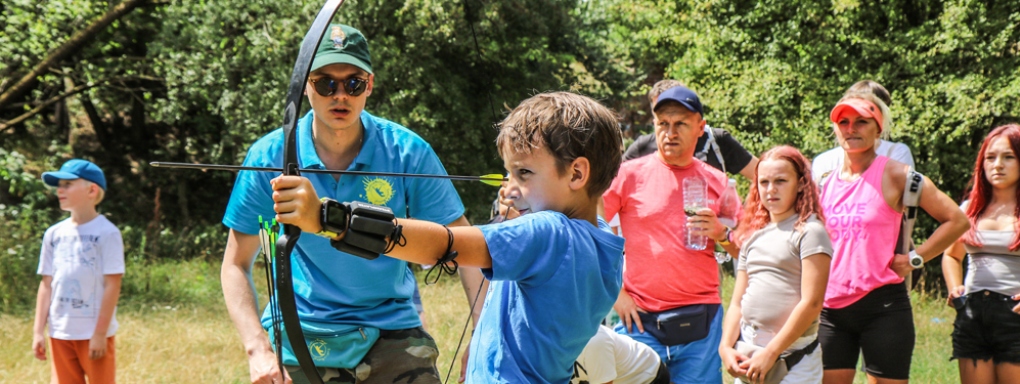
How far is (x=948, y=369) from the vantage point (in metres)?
7.43

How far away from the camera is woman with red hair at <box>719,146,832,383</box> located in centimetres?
412

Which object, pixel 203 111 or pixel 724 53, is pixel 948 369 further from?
pixel 203 111

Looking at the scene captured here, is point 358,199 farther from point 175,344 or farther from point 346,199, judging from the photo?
point 175,344

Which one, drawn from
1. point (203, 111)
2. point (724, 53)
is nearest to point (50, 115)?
point (203, 111)

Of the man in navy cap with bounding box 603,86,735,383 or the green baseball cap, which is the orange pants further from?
the green baseball cap

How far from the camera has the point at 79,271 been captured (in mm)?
5676

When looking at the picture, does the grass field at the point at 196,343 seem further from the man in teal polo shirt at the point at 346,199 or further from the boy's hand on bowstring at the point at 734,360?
the man in teal polo shirt at the point at 346,199

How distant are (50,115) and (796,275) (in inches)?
689

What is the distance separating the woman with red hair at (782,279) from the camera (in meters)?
4.12

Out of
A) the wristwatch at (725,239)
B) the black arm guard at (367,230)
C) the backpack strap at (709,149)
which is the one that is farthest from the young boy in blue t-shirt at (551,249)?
the backpack strap at (709,149)

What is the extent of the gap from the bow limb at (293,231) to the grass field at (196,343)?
482 centimetres

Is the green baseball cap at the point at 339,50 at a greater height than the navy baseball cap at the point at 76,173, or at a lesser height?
greater

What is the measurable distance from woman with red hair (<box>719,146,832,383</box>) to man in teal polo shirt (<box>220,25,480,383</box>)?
1.68m

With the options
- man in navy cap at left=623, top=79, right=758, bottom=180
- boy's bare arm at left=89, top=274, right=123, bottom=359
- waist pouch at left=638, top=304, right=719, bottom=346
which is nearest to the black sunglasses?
waist pouch at left=638, top=304, right=719, bottom=346
